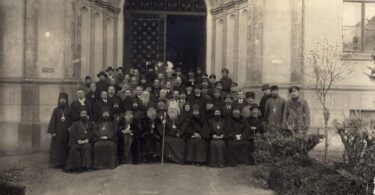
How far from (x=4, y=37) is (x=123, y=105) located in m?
3.85

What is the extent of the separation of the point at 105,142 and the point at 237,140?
3.15 meters

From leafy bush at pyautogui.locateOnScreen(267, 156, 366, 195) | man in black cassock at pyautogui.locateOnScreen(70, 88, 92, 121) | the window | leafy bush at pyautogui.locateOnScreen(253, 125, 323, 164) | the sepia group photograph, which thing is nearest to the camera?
leafy bush at pyautogui.locateOnScreen(267, 156, 366, 195)

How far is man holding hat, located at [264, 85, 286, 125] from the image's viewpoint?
13.8m

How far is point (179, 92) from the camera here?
1451cm

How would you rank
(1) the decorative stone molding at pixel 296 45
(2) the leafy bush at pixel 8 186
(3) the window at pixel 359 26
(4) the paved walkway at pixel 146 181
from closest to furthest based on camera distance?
(2) the leafy bush at pixel 8 186 → (4) the paved walkway at pixel 146 181 → (1) the decorative stone molding at pixel 296 45 → (3) the window at pixel 359 26

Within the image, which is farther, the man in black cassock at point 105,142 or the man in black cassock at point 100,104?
the man in black cassock at point 100,104

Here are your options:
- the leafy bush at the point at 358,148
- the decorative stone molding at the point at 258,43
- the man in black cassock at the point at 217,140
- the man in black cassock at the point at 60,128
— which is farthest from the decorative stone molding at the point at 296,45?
the man in black cassock at the point at 60,128

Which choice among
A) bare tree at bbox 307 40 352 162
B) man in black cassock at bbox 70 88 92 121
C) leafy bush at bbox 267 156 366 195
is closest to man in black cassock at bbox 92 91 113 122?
man in black cassock at bbox 70 88 92 121

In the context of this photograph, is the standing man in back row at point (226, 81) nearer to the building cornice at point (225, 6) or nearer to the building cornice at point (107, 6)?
the building cornice at point (225, 6)

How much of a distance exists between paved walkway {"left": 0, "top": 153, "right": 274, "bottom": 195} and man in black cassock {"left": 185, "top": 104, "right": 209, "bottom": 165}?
0.39 metres

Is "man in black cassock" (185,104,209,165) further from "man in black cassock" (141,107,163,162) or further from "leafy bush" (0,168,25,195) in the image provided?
"leafy bush" (0,168,25,195)

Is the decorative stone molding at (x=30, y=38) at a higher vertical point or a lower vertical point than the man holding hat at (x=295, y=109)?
higher

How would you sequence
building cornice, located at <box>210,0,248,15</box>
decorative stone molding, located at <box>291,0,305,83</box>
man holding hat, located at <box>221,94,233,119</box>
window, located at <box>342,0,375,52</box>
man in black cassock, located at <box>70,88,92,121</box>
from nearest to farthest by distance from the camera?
1. man in black cassock, located at <box>70,88,92,121</box>
2. man holding hat, located at <box>221,94,233,119</box>
3. decorative stone molding, located at <box>291,0,305,83</box>
4. window, located at <box>342,0,375,52</box>
5. building cornice, located at <box>210,0,248,15</box>

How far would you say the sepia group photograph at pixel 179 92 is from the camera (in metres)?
11.9
